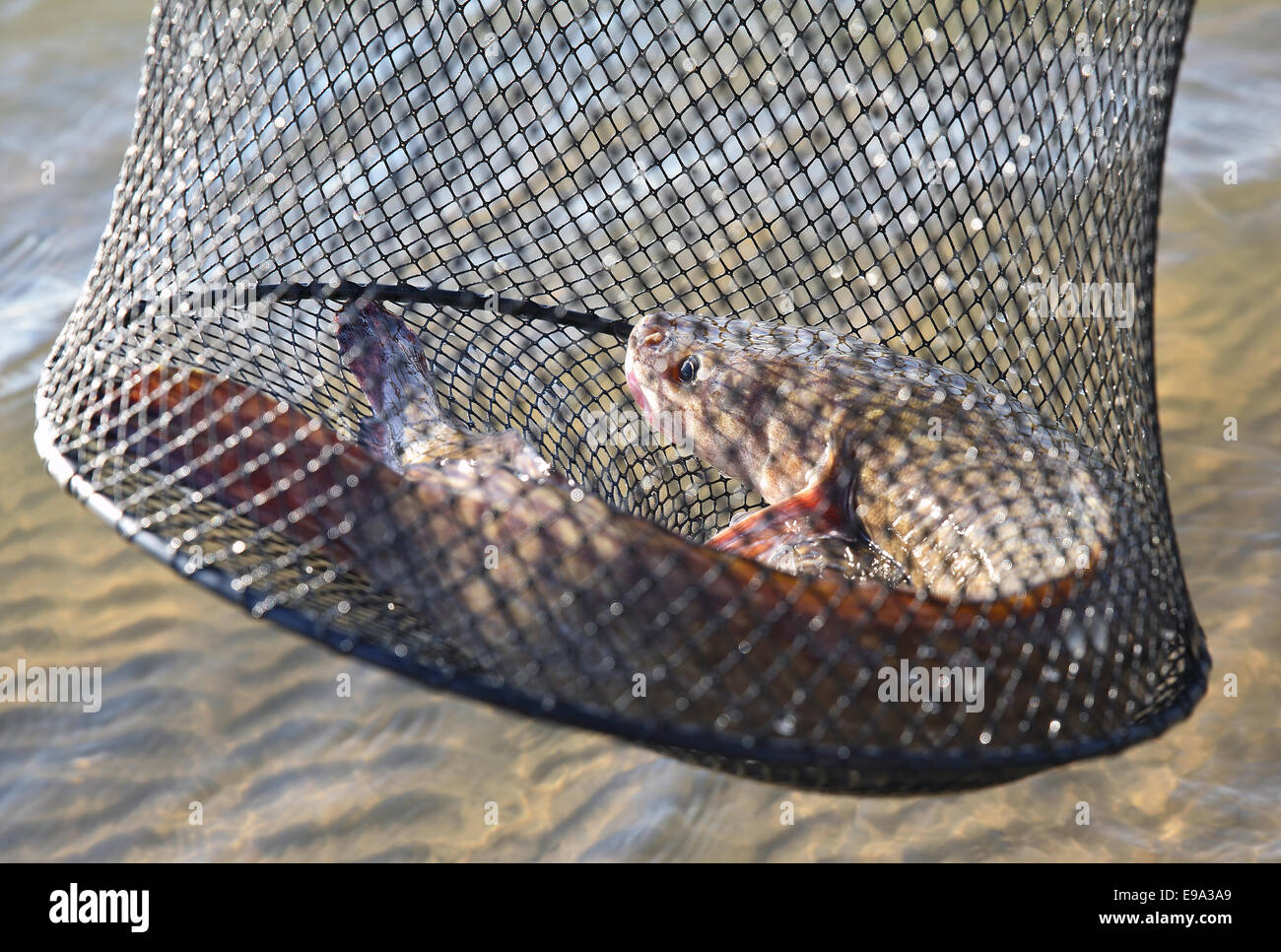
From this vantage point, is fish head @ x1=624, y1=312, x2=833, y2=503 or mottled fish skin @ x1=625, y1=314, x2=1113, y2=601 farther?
fish head @ x1=624, y1=312, x2=833, y2=503

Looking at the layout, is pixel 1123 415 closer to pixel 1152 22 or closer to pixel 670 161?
pixel 1152 22

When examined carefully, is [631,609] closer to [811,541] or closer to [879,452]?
[811,541]

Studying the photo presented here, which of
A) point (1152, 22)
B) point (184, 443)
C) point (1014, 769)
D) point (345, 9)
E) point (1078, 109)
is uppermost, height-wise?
point (1078, 109)

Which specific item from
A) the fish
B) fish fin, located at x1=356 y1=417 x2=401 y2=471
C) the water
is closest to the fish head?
fish fin, located at x1=356 y1=417 x2=401 y2=471

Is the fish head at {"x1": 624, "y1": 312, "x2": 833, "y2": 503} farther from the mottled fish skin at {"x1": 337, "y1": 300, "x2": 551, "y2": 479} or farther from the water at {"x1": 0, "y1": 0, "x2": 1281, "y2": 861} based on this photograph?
the water at {"x1": 0, "y1": 0, "x2": 1281, "y2": 861}

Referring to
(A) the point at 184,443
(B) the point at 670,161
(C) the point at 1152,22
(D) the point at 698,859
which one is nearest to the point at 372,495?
(A) the point at 184,443

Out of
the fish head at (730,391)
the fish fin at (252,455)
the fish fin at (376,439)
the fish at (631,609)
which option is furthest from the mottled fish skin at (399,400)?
the fish head at (730,391)

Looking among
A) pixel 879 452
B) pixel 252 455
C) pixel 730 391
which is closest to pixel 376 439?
pixel 252 455
